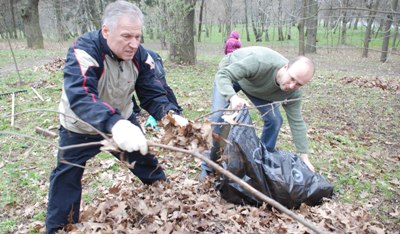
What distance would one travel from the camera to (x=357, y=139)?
522cm

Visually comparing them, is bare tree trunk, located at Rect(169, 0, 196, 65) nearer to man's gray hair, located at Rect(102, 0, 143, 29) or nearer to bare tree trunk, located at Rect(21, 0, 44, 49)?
man's gray hair, located at Rect(102, 0, 143, 29)

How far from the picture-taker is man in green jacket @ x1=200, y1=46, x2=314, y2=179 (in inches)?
109

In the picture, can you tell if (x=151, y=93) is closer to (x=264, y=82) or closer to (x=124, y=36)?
(x=124, y=36)

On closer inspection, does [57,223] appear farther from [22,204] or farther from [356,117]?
[356,117]

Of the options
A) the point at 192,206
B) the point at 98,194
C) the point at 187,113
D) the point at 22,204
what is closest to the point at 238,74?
the point at 192,206

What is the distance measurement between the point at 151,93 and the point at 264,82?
1208mm

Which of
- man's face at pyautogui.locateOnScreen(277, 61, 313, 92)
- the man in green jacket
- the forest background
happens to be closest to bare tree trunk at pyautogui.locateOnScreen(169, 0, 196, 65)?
the forest background

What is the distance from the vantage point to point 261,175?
115 inches

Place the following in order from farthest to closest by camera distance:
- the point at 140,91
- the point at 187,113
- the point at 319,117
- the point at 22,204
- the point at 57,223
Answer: the point at 319,117 → the point at 187,113 → the point at 22,204 → the point at 140,91 → the point at 57,223

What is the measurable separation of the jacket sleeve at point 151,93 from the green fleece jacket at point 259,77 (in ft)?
1.85

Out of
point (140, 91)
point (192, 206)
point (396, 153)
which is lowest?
point (396, 153)

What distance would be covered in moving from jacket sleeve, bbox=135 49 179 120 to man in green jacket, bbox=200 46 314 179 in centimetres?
46

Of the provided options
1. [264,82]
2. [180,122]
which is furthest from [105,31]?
[264,82]

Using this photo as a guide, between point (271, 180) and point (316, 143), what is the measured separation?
2193 mm
